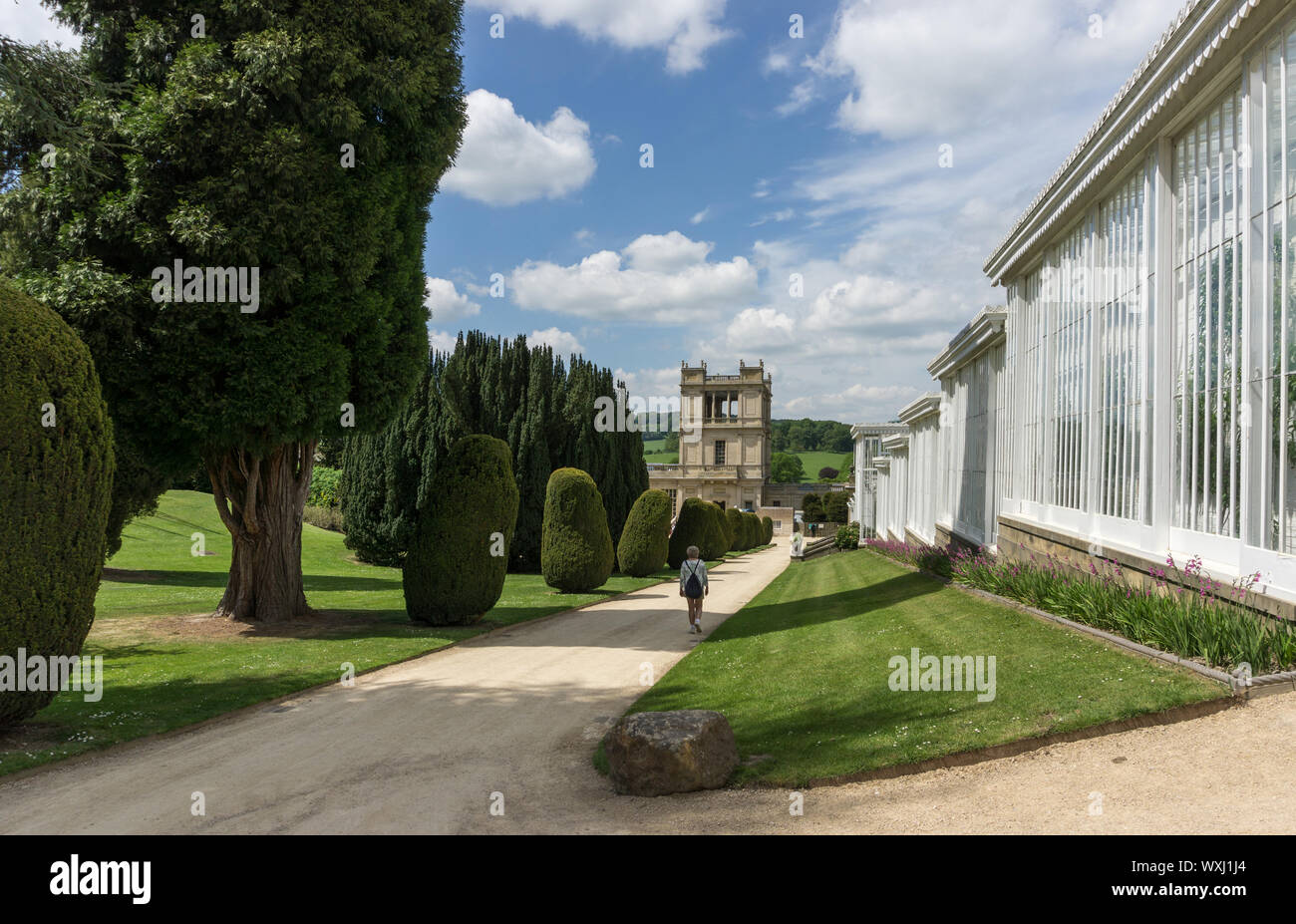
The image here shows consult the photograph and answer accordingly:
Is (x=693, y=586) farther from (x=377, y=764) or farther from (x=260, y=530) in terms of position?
(x=377, y=764)

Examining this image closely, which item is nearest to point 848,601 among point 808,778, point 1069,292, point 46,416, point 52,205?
point 1069,292

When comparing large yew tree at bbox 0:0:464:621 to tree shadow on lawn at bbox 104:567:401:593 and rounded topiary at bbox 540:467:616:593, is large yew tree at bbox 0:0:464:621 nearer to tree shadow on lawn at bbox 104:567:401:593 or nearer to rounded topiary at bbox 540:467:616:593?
rounded topiary at bbox 540:467:616:593

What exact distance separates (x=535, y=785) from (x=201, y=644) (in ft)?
26.1

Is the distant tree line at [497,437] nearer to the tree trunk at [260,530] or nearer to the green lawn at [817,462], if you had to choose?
the tree trunk at [260,530]

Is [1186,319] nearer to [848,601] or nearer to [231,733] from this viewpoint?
[848,601]

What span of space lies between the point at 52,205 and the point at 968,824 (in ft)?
43.1

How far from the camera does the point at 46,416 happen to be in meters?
6.24

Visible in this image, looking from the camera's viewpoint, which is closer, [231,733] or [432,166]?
[231,733]

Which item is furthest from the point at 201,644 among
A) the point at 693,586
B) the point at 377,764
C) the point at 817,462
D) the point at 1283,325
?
the point at 817,462

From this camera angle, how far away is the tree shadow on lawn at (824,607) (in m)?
12.5

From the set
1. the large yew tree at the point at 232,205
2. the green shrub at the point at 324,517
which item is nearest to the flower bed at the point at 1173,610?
the large yew tree at the point at 232,205

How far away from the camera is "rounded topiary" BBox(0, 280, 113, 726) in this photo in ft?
Result: 19.8

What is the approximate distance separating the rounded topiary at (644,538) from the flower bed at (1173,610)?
15.2 meters
